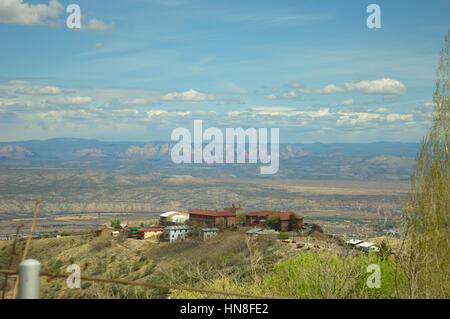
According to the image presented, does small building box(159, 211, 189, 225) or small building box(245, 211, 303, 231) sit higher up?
small building box(245, 211, 303, 231)

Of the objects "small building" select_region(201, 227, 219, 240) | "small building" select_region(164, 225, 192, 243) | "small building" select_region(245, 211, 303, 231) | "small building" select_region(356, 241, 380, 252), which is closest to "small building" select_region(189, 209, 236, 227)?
"small building" select_region(245, 211, 303, 231)

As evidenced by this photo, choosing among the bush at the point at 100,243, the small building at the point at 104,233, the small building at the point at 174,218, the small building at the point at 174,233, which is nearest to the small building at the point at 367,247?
the small building at the point at 174,233

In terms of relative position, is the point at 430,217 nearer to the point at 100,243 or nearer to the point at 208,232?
the point at 100,243

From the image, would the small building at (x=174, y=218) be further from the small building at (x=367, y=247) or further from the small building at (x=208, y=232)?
the small building at (x=367, y=247)

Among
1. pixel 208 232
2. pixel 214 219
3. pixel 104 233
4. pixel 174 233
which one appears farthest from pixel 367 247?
pixel 214 219

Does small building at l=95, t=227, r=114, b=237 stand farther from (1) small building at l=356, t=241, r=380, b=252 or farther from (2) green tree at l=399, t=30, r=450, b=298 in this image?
(2) green tree at l=399, t=30, r=450, b=298
